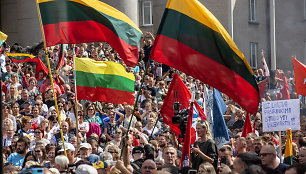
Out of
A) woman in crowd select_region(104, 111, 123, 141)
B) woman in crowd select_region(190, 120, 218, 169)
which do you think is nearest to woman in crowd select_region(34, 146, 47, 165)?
woman in crowd select_region(190, 120, 218, 169)

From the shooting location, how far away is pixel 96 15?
1157cm

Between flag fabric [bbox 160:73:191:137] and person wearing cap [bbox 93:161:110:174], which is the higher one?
flag fabric [bbox 160:73:191:137]

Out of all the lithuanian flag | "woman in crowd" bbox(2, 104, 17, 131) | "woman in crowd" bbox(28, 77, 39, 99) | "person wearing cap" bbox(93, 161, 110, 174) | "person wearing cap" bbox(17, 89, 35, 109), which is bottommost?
"person wearing cap" bbox(93, 161, 110, 174)

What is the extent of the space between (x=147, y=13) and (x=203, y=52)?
88.3ft

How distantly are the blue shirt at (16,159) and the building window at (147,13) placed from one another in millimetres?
25428

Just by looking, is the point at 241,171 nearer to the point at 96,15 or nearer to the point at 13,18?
the point at 96,15

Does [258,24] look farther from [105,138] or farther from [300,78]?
[105,138]

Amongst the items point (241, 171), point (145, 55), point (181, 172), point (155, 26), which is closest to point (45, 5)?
point (181, 172)

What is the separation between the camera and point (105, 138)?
527 inches

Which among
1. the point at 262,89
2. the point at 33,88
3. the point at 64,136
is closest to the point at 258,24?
the point at 262,89

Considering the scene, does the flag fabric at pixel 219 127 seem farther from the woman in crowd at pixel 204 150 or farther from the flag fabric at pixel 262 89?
the flag fabric at pixel 262 89

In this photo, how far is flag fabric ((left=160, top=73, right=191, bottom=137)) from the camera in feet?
42.6

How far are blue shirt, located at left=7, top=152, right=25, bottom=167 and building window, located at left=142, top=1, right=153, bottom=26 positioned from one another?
25.4 meters

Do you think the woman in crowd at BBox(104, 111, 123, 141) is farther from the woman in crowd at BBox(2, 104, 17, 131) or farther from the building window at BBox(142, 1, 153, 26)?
the building window at BBox(142, 1, 153, 26)
